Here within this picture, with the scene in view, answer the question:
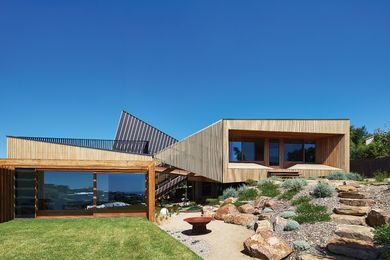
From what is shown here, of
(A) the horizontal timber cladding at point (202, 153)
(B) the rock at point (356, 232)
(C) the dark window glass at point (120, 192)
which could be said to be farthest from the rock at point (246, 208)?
(A) the horizontal timber cladding at point (202, 153)

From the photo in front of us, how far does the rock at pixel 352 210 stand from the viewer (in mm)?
9945

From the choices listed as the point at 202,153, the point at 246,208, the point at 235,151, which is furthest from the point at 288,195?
the point at 235,151

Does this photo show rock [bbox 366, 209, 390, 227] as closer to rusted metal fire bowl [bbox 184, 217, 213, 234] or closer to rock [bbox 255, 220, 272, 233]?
rock [bbox 255, 220, 272, 233]

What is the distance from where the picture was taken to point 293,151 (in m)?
A: 23.4

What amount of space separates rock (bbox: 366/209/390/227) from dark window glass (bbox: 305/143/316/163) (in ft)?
48.1

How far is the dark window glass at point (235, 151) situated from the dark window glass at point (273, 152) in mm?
2425

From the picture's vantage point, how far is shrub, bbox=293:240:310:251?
8409 mm

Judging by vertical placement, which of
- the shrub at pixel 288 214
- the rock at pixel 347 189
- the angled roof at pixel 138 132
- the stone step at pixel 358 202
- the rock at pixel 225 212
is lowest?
the rock at pixel 225 212

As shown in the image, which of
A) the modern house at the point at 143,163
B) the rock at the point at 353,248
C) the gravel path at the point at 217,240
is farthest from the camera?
the modern house at the point at 143,163

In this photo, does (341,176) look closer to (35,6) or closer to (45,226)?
(45,226)

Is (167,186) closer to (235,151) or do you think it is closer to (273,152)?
(235,151)

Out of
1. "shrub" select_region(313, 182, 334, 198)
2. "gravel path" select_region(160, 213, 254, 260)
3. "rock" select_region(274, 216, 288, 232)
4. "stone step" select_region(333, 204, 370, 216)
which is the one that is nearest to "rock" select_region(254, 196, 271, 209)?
"gravel path" select_region(160, 213, 254, 260)

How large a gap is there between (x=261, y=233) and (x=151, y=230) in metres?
4.10

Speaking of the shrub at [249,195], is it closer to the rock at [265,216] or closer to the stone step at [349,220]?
the rock at [265,216]
